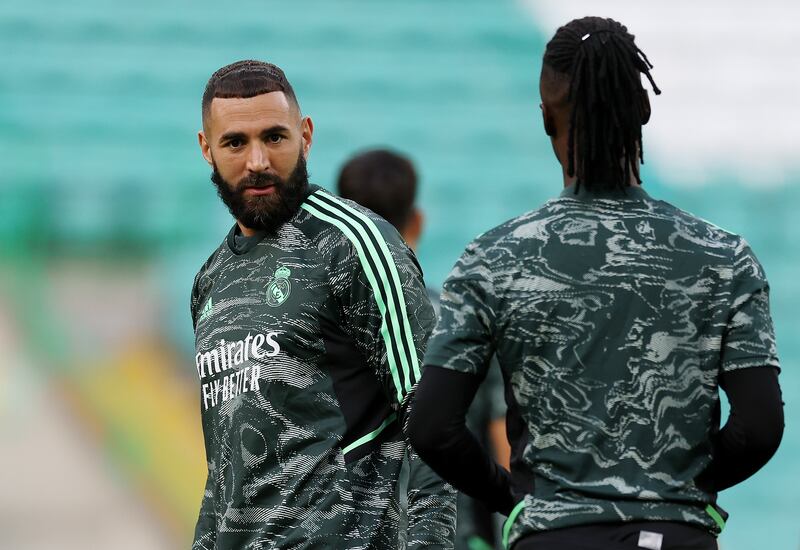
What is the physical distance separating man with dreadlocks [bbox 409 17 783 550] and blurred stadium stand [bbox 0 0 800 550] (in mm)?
5657

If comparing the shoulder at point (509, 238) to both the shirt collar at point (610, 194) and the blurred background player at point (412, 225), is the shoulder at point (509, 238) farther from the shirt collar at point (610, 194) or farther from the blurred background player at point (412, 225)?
Answer: the blurred background player at point (412, 225)

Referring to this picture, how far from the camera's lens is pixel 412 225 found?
14.9ft

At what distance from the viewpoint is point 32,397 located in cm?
844

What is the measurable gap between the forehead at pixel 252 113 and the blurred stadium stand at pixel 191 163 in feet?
15.5

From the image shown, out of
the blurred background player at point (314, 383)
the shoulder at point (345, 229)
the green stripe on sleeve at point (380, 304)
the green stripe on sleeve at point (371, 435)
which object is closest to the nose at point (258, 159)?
the blurred background player at point (314, 383)

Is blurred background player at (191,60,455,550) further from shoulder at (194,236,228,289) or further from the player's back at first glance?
the player's back

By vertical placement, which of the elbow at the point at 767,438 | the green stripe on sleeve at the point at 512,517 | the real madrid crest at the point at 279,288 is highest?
the real madrid crest at the point at 279,288

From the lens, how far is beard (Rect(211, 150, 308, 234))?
345cm

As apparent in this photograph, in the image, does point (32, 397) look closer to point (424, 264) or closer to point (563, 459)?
point (424, 264)

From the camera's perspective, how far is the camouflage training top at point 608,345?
257 centimetres

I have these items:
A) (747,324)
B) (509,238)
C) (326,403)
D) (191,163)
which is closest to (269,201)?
(326,403)

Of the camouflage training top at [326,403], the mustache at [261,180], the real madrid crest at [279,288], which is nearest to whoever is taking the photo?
the camouflage training top at [326,403]

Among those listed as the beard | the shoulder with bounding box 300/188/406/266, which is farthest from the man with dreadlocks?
the beard

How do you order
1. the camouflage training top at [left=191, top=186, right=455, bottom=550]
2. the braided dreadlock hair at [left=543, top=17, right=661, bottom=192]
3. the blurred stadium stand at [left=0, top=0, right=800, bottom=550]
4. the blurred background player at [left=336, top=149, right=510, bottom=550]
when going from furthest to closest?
the blurred stadium stand at [left=0, top=0, right=800, bottom=550]
the blurred background player at [left=336, top=149, right=510, bottom=550]
the camouflage training top at [left=191, top=186, right=455, bottom=550]
the braided dreadlock hair at [left=543, top=17, right=661, bottom=192]
